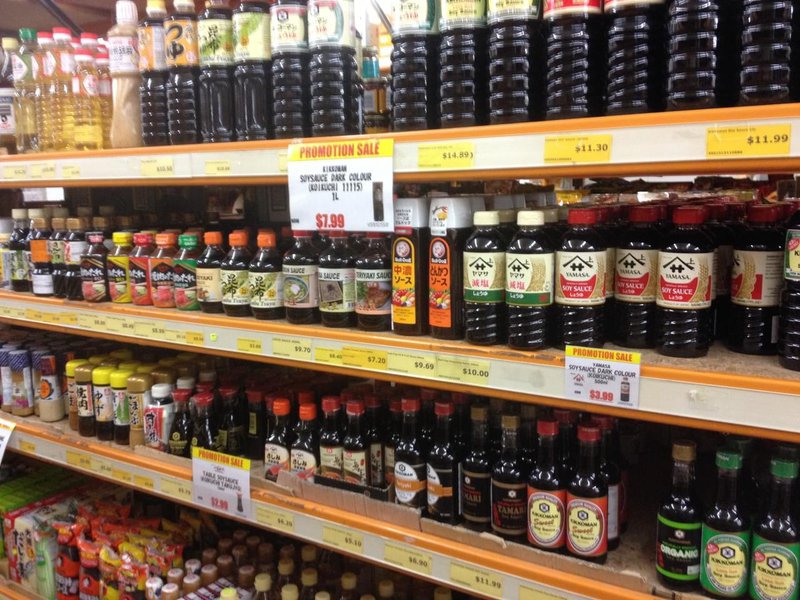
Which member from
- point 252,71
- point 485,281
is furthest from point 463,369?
point 252,71

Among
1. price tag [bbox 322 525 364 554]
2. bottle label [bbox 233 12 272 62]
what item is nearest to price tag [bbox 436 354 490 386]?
price tag [bbox 322 525 364 554]

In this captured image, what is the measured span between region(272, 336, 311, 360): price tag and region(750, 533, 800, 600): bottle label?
101cm

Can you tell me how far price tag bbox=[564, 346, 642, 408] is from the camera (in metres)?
1.16

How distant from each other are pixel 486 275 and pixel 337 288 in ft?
1.37

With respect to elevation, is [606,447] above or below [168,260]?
below

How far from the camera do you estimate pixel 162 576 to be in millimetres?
2041

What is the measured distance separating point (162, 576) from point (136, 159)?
129 cm

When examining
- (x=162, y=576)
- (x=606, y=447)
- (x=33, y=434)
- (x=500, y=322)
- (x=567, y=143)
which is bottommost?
(x=162, y=576)

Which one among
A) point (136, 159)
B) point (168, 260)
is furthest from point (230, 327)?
point (136, 159)

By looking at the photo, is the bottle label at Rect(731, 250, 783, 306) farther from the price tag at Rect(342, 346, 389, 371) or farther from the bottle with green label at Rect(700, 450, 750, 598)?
the price tag at Rect(342, 346, 389, 371)

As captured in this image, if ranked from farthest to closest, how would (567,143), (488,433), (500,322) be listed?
1. (488,433)
2. (500,322)
3. (567,143)

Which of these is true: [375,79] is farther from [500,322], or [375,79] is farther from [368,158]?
[500,322]

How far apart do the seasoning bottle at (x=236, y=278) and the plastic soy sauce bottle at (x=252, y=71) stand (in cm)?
29

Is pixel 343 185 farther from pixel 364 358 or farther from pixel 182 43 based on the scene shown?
pixel 182 43
